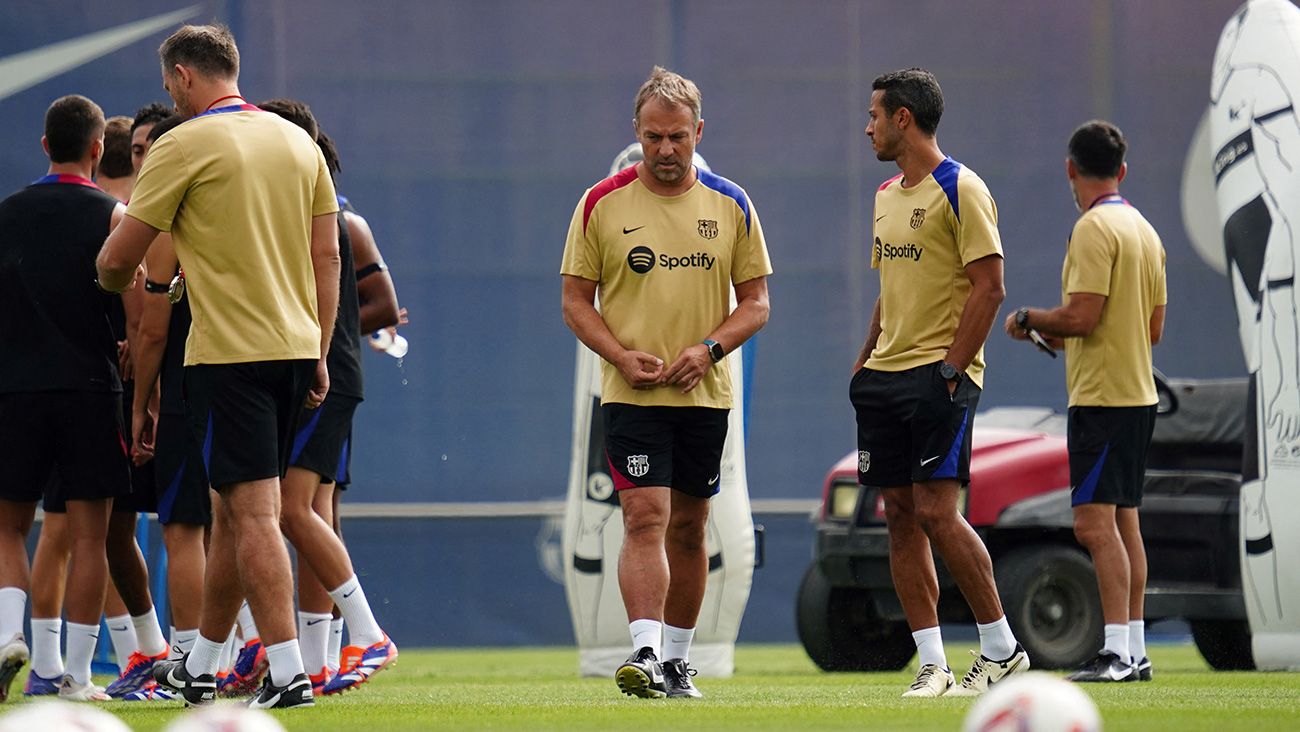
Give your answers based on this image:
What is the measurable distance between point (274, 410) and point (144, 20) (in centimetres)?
572

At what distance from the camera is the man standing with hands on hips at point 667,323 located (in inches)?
213

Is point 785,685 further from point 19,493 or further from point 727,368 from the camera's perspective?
point 19,493

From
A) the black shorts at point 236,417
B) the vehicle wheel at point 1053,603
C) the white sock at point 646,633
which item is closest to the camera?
the black shorts at point 236,417

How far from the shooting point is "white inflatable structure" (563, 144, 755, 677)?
25.7 ft

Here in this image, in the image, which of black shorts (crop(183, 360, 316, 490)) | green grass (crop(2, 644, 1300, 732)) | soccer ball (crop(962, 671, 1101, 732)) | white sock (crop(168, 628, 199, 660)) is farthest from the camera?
white sock (crop(168, 628, 199, 660))

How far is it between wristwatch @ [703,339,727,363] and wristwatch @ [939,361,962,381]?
2.10ft

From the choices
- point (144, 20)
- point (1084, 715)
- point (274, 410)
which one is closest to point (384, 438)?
point (144, 20)

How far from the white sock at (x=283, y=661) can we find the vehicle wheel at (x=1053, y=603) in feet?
12.6

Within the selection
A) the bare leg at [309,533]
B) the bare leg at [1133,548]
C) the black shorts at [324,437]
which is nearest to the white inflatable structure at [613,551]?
the bare leg at [1133,548]

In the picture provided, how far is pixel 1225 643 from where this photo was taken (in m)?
8.48

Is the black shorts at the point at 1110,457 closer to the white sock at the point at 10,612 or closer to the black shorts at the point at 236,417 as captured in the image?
the black shorts at the point at 236,417

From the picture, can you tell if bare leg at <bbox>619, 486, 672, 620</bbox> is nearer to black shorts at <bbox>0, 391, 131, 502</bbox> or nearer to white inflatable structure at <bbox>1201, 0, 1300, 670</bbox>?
black shorts at <bbox>0, 391, 131, 502</bbox>

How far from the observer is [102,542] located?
607cm

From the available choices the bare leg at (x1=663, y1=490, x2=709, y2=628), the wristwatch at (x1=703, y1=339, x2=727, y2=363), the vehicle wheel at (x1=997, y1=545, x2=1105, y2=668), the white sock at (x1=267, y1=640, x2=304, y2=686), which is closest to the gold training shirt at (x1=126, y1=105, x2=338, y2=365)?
the white sock at (x1=267, y1=640, x2=304, y2=686)
